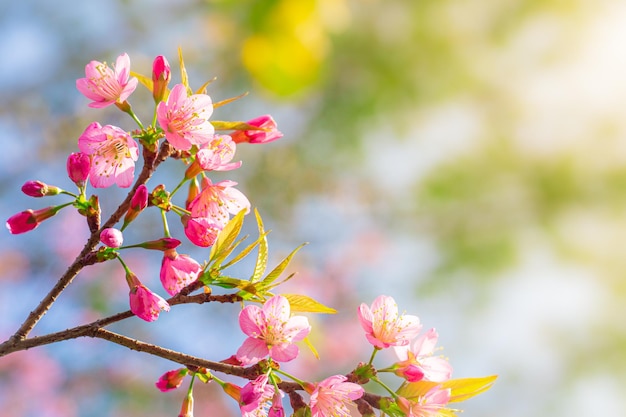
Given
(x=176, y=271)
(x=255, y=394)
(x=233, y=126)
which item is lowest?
(x=255, y=394)

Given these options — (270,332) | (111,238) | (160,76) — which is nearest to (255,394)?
(270,332)

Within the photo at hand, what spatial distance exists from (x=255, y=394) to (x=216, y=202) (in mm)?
183

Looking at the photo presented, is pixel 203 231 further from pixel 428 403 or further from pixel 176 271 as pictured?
pixel 428 403

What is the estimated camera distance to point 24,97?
2518mm

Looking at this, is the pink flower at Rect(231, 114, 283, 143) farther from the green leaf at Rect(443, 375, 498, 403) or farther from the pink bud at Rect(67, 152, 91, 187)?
the green leaf at Rect(443, 375, 498, 403)

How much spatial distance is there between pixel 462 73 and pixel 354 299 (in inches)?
50.0

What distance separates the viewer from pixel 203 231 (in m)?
0.58

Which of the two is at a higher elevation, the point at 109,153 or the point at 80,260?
the point at 109,153

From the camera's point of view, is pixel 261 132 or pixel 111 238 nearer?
pixel 111 238

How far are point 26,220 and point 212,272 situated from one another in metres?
0.16

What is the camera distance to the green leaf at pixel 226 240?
0.57m

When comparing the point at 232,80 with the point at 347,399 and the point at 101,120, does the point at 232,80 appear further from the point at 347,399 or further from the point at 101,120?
the point at 347,399

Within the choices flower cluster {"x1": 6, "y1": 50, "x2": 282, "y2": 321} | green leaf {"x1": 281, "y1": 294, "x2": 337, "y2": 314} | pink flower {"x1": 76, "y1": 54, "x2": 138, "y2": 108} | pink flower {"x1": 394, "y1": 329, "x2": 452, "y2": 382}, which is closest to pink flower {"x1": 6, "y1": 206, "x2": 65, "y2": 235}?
flower cluster {"x1": 6, "y1": 50, "x2": 282, "y2": 321}

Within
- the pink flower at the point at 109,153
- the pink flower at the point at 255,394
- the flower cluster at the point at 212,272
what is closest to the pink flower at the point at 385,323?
the flower cluster at the point at 212,272
